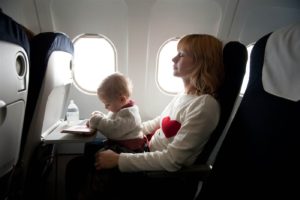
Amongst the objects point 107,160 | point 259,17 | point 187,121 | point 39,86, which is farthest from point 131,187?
point 259,17

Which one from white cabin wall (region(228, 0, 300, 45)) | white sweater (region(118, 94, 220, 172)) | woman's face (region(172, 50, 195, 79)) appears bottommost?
white sweater (region(118, 94, 220, 172))

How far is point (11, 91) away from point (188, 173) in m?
0.95

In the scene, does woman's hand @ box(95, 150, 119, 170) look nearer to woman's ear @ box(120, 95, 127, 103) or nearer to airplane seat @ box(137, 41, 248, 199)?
airplane seat @ box(137, 41, 248, 199)

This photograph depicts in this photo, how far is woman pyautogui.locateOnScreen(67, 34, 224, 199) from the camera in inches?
46.3

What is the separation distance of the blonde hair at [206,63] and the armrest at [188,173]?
0.43 m

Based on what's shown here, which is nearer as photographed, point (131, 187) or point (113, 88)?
point (131, 187)

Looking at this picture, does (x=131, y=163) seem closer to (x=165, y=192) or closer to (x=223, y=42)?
(x=165, y=192)

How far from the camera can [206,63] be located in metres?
1.29

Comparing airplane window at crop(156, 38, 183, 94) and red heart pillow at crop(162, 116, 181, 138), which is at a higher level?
airplane window at crop(156, 38, 183, 94)

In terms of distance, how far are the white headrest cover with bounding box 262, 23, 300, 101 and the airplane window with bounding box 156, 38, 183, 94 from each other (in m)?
1.12

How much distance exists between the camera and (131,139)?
57.0 inches

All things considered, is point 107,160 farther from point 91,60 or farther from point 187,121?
point 91,60

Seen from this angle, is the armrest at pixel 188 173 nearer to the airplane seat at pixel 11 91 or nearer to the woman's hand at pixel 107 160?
the woman's hand at pixel 107 160

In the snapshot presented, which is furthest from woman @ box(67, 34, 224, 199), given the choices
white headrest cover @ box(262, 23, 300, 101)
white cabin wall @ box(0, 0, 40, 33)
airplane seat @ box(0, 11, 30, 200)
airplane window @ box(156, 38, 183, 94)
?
white cabin wall @ box(0, 0, 40, 33)
